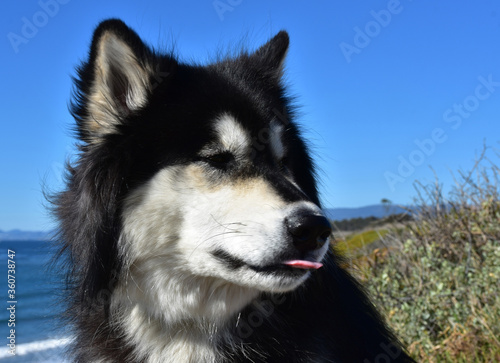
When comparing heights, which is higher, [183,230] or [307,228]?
[307,228]

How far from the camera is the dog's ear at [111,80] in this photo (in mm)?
2568

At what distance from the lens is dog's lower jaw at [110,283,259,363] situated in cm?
248

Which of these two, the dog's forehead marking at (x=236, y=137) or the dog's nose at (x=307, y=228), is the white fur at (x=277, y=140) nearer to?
the dog's forehead marking at (x=236, y=137)

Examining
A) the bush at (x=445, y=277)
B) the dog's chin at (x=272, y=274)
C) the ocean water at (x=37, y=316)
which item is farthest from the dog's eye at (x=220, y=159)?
the bush at (x=445, y=277)

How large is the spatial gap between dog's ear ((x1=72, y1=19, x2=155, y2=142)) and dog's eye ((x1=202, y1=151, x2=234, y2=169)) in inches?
19.4

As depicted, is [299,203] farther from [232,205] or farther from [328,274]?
[328,274]

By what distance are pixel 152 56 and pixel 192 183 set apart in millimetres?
784

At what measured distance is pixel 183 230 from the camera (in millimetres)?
2434

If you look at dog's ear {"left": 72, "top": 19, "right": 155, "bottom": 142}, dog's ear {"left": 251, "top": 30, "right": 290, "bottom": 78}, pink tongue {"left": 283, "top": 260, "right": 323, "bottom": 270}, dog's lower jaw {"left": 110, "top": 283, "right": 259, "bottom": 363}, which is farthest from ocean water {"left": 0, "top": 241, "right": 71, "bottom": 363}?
dog's ear {"left": 251, "top": 30, "right": 290, "bottom": 78}

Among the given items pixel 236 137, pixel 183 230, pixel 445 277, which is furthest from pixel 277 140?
pixel 445 277

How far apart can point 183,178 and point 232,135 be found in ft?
1.12

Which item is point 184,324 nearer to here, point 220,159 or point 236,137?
point 220,159

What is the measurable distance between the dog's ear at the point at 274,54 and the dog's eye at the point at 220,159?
0.90m

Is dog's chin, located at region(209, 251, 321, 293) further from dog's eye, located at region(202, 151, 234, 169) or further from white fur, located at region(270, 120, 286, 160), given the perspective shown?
white fur, located at region(270, 120, 286, 160)
